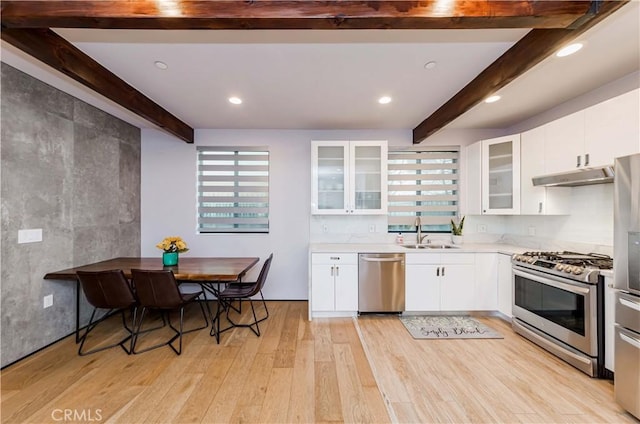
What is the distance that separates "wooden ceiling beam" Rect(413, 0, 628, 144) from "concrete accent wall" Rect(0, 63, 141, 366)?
4.13 meters

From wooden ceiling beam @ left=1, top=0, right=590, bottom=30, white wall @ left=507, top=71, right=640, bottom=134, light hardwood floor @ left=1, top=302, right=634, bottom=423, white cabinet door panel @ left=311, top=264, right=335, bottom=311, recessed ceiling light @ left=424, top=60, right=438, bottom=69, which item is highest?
recessed ceiling light @ left=424, top=60, right=438, bottom=69

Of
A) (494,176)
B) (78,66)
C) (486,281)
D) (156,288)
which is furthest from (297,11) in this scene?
(486,281)

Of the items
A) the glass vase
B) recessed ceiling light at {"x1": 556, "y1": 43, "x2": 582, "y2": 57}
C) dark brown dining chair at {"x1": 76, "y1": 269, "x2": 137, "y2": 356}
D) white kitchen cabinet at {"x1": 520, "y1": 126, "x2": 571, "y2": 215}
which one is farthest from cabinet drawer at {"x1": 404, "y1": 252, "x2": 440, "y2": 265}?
dark brown dining chair at {"x1": 76, "y1": 269, "x2": 137, "y2": 356}

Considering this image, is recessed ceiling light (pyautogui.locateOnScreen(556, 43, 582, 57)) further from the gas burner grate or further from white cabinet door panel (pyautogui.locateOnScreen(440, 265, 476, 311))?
white cabinet door panel (pyautogui.locateOnScreen(440, 265, 476, 311))

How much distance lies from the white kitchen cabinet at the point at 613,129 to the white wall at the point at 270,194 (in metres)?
2.07

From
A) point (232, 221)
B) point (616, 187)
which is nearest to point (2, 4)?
point (232, 221)

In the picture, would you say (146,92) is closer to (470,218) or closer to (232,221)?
(232,221)

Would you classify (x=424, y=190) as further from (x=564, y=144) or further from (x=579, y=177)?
(x=579, y=177)

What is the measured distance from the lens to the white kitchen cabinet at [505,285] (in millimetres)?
3201

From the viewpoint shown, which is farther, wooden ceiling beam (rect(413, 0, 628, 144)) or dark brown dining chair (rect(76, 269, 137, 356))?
dark brown dining chair (rect(76, 269, 137, 356))

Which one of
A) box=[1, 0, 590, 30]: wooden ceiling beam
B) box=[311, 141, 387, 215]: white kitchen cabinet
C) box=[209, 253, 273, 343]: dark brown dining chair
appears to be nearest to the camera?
box=[1, 0, 590, 30]: wooden ceiling beam

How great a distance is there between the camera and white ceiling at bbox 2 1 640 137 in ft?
6.40

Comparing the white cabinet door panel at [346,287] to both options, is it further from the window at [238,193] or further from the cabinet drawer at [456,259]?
the window at [238,193]

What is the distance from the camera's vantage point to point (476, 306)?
3.43 metres
